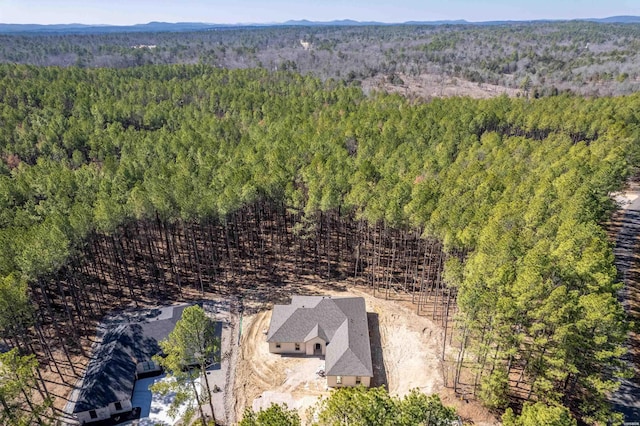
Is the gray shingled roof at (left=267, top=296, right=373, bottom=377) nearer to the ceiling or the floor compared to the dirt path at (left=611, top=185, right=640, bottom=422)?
nearer to the floor

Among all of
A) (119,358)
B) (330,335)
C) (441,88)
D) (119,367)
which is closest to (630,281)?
(330,335)

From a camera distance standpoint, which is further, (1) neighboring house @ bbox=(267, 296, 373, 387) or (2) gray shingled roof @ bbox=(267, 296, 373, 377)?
(2) gray shingled roof @ bbox=(267, 296, 373, 377)

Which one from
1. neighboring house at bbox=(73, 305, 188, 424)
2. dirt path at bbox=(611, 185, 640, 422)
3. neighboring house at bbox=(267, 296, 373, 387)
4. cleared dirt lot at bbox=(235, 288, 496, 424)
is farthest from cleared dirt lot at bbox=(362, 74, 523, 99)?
neighboring house at bbox=(73, 305, 188, 424)

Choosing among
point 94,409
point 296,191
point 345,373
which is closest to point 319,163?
point 296,191

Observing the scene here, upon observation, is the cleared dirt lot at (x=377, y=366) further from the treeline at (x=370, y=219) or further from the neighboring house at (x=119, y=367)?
the neighboring house at (x=119, y=367)

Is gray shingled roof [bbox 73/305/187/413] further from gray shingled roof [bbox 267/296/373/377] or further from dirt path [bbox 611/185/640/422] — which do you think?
dirt path [bbox 611/185/640/422]

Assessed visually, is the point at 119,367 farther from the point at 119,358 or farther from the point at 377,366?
the point at 377,366
